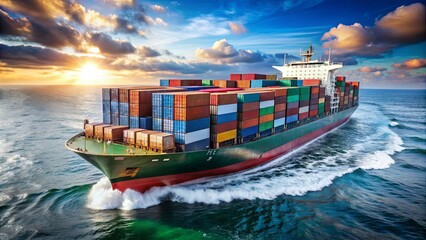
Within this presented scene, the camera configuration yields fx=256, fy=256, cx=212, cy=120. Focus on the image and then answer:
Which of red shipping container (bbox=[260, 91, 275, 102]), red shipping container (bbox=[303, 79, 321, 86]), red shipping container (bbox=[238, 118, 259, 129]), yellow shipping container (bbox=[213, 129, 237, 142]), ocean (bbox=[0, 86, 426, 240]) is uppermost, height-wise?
red shipping container (bbox=[303, 79, 321, 86])

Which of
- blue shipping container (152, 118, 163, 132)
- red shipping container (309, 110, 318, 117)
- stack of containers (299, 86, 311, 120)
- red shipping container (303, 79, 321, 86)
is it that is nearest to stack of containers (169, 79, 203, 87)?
stack of containers (299, 86, 311, 120)

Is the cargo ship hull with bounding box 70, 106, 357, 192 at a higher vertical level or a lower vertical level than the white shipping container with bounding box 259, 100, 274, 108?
lower

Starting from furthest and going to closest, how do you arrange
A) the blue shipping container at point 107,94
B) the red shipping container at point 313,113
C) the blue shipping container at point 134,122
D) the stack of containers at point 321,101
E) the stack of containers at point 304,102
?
the stack of containers at point 321,101 → the red shipping container at point 313,113 → the stack of containers at point 304,102 → the blue shipping container at point 107,94 → the blue shipping container at point 134,122

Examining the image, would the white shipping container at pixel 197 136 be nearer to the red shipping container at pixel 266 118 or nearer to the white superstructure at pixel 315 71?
the red shipping container at pixel 266 118

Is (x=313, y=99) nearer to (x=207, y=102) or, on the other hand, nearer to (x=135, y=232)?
(x=207, y=102)

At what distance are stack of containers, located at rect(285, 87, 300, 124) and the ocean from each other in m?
4.62

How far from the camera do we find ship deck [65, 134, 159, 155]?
1710 cm

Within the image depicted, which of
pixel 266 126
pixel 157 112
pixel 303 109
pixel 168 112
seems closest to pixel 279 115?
pixel 266 126

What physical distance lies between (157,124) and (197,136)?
309cm

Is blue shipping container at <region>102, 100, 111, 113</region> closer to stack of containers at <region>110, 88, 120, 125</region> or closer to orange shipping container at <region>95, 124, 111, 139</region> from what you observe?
stack of containers at <region>110, 88, 120, 125</region>

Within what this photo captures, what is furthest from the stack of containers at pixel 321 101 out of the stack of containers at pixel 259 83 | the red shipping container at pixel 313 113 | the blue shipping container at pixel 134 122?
the blue shipping container at pixel 134 122

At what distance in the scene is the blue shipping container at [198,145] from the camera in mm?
18125

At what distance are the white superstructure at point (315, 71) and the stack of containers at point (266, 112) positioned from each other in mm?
20310

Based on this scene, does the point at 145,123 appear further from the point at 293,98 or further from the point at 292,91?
the point at 293,98
